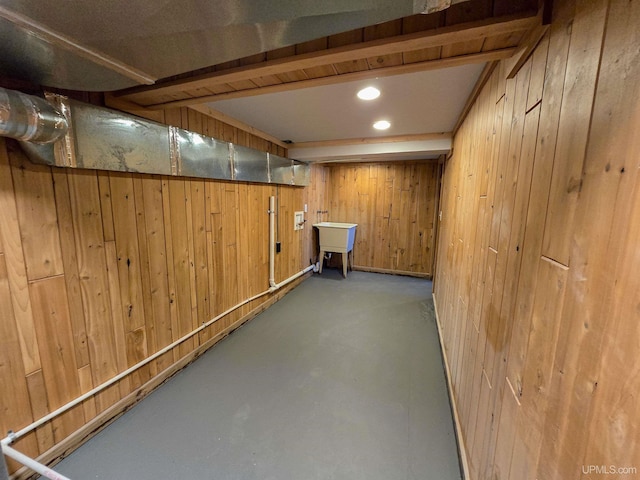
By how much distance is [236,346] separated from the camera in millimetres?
2439

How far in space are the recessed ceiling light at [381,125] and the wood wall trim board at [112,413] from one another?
2511 millimetres

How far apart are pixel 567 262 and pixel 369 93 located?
5.02 feet

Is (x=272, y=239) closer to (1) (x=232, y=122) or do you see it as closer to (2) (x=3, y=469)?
(1) (x=232, y=122)

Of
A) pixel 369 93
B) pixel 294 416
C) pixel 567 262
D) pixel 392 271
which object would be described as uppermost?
pixel 369 93

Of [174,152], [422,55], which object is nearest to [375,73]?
[422,55]

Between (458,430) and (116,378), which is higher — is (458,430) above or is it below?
below

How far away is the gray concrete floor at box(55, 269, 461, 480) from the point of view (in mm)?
1358

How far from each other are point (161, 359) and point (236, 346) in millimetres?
645

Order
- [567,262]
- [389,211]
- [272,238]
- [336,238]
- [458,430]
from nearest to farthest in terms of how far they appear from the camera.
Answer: [567,262] → [458,430] → [272,238] → [336,238] → [389,211]

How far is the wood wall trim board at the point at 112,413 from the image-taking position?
1344 millimetres

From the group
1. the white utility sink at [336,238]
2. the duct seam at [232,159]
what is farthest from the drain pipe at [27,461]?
the white utility sink at [336,238]

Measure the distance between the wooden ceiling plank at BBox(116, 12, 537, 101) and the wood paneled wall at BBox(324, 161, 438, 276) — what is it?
3691mm

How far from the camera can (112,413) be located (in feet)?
5.35

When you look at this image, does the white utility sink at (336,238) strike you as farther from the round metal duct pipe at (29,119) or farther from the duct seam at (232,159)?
the round metal duct pipe at (29,119)
